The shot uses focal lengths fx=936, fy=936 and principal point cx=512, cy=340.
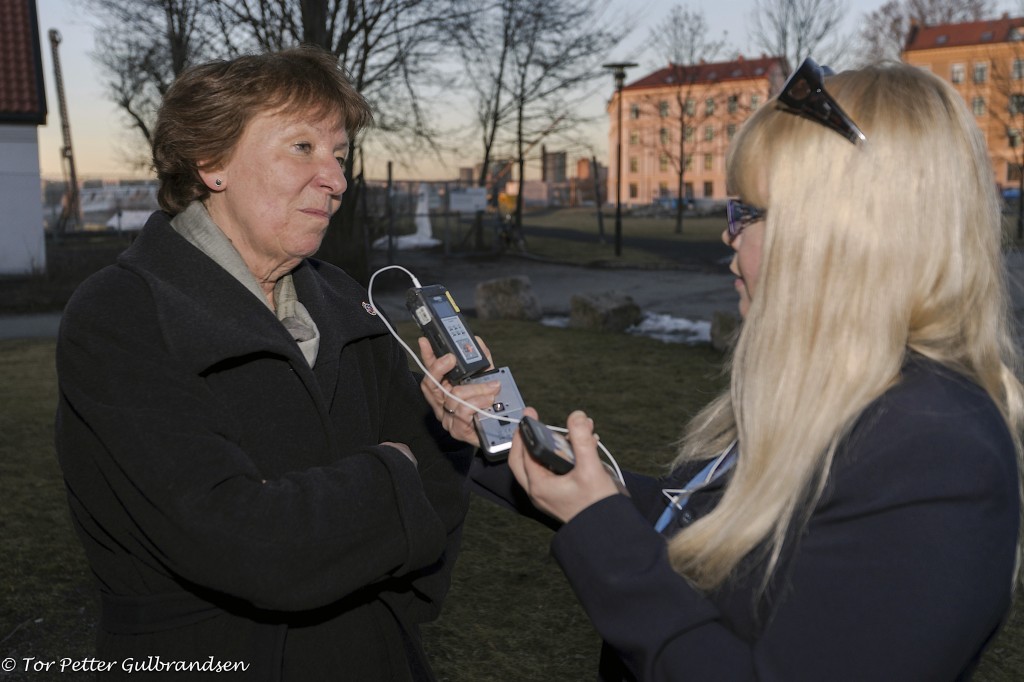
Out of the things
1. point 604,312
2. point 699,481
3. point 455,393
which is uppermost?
point 455,393

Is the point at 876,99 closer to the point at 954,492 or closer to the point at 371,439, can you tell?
the point at 954,492

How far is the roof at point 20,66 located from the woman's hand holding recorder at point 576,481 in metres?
20.2

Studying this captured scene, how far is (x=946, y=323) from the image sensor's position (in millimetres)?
1427

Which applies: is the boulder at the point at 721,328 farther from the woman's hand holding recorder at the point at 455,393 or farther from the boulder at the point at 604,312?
the woman's hand holding recorder at the point at 455,393

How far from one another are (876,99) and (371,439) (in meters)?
1.35

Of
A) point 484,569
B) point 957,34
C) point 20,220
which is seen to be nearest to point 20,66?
point 20,220

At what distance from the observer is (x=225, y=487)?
5.52 feet

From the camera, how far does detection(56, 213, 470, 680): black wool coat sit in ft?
5.51

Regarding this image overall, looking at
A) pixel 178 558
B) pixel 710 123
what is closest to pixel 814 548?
pixel 178 558

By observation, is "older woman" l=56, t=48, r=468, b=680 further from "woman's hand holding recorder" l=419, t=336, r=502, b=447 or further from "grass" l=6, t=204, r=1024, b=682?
"grass" l=6, t=204, r=1024, b=682

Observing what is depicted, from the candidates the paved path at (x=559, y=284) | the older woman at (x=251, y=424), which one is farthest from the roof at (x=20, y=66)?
the older woman at (x=251, y=424)

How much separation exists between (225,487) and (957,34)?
273 feet

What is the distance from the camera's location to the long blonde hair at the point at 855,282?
1.40 meters

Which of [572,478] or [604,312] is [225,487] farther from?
[604,312]
